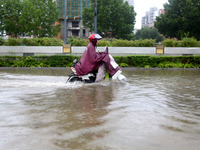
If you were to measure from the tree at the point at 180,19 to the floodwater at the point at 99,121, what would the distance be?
38.8m

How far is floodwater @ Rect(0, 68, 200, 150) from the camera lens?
11.8ft

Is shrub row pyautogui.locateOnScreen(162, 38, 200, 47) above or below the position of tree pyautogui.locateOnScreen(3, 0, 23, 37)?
below

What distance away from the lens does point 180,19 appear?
45.0m

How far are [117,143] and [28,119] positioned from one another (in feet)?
6.47

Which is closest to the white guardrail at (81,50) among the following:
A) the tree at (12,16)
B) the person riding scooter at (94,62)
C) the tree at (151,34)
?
the person riding scooter at (94,62)

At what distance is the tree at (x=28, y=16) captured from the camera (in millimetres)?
45906

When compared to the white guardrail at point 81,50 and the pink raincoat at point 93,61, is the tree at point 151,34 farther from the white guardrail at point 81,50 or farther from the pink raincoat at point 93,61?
the pink raincoat at point 93,61

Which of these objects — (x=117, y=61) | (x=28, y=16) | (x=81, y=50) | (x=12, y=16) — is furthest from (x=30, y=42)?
(x=12, y=16)

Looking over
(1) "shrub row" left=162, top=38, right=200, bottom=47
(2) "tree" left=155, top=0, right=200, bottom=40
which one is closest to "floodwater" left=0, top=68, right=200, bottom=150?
(1) "shrub row" left=162, top=38, right=200, bottom=47

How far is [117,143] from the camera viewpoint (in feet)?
11.8

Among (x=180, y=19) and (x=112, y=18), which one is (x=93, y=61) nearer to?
(x=180, y=19)

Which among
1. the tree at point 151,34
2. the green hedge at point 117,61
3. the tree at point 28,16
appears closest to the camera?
the green hedge at point 117,61

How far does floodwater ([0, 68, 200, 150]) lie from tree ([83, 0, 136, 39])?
42.5m

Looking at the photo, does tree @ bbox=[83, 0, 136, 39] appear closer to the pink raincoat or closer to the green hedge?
the green hedge
